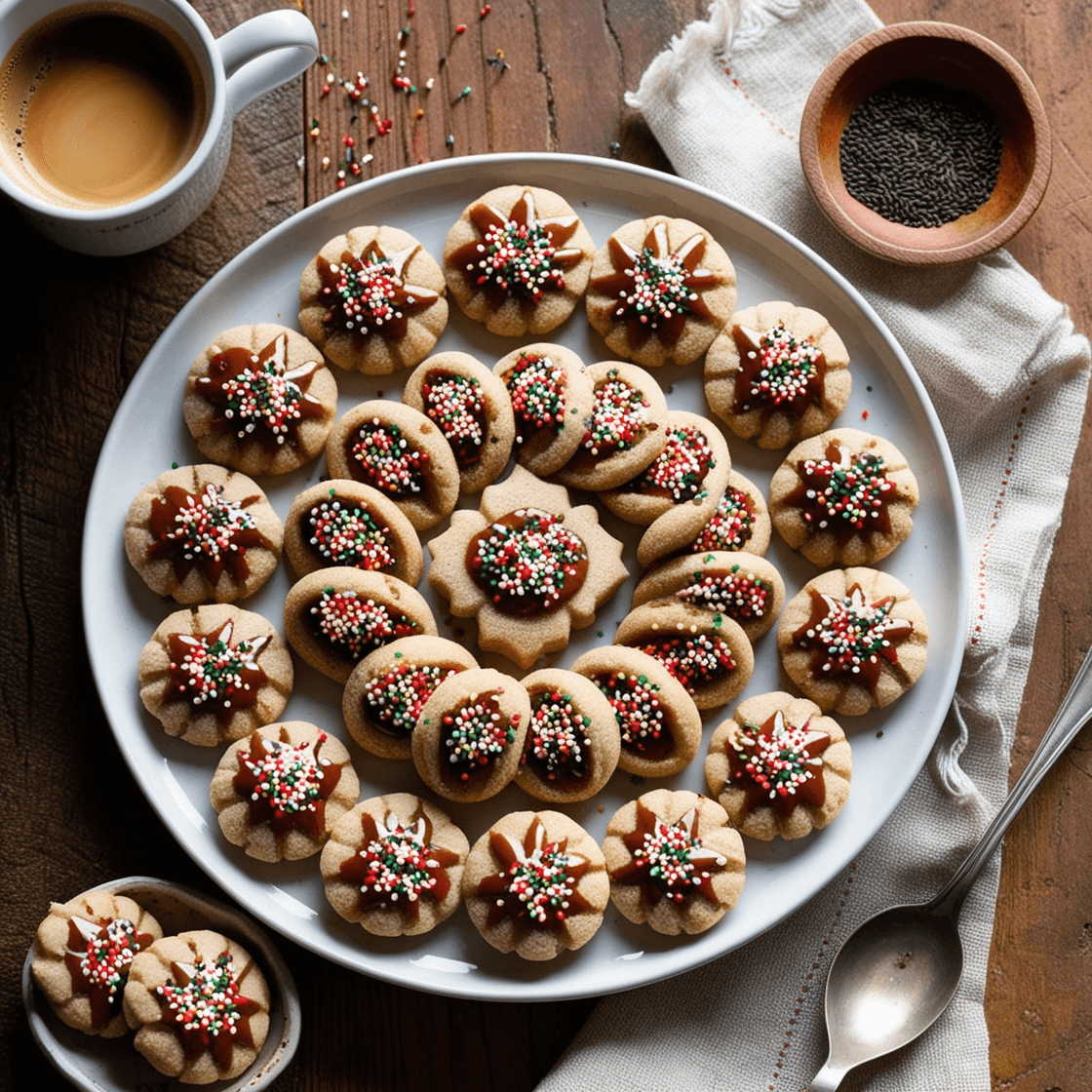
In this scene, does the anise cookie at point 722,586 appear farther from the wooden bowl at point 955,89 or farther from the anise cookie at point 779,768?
the wooden bowl at point 955,89

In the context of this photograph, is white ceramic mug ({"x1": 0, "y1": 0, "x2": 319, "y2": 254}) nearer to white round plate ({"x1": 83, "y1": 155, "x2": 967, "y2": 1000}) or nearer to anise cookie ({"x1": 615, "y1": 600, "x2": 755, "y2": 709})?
white round plate ({"x1": 83, "y1": 155, "x2": 967, "y2": 1000})

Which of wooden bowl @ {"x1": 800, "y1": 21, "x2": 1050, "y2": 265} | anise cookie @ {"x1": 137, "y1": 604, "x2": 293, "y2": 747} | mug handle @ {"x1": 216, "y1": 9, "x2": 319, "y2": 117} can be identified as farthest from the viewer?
wooden bowl @ {"x1": 800, "y1": 21, "x2": 1050, "y2": 265}

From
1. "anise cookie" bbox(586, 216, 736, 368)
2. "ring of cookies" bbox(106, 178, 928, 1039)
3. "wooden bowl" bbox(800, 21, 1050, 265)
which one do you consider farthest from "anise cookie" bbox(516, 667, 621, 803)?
"wooden bowl" bbox(800, 21, 1050, 265)

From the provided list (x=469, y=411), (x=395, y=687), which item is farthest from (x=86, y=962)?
(x=469, y=411)

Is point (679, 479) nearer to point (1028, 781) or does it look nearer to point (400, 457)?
point (400, 457)

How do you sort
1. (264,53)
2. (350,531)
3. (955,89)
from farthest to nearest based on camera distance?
(955,89) < (350,531) < (264,53)

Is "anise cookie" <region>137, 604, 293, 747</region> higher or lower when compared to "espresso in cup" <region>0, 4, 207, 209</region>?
lower

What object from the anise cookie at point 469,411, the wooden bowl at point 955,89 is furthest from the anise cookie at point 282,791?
the wooden bowl at point 955,89
